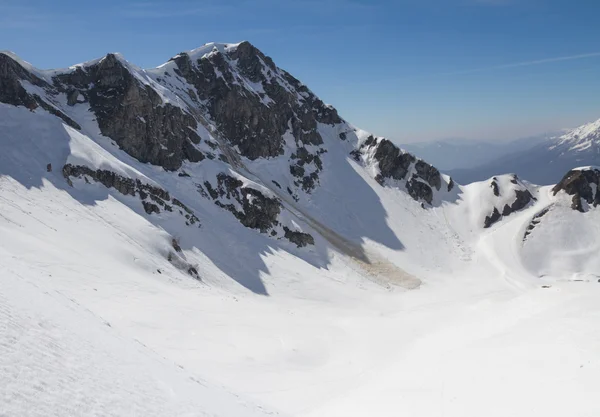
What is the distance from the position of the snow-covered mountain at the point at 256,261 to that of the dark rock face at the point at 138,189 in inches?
11.1

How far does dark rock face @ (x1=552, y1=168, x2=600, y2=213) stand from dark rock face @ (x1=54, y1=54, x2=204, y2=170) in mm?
82390

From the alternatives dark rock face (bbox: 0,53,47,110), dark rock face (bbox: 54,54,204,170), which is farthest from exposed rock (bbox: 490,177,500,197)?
dark rock face (bbox: 0,53,47,110)

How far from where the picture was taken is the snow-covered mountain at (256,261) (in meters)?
12.9

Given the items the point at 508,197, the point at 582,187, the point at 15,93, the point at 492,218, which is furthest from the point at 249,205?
the point at 582,187

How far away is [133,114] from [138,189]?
23.0 meters

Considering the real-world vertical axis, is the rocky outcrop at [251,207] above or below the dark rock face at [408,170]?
below

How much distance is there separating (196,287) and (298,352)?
15720 mm

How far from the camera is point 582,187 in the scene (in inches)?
3391

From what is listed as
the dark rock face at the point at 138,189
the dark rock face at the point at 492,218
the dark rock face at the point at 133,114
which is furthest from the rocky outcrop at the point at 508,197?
the dark rock face at the point at 138,189

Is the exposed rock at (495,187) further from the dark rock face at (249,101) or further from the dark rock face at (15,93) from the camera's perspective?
the dark rock face at (15,93)

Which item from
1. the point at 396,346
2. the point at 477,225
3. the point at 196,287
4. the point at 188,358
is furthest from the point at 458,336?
the point at 477,225

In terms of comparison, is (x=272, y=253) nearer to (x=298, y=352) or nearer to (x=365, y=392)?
(x=298, y=352)

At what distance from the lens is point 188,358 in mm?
18047

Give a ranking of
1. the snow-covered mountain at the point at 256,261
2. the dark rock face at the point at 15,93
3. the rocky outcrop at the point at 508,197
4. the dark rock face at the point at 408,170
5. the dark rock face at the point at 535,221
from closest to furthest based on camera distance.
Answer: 1. the snow-covered mountain at the point at 256,261
2. the dark rock face at the point at 15,93
3. the dark rock face at the point at 535,221
4. the rocky outcrop at the point at 508,197
5. the dark rock face at the point at 408,170
